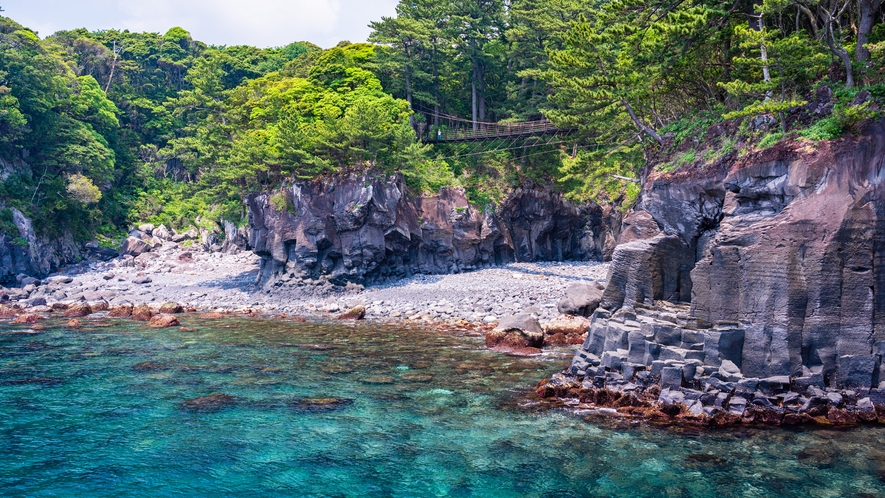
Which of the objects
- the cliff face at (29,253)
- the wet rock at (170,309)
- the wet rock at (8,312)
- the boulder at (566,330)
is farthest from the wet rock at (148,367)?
the cliff face at (29,253)

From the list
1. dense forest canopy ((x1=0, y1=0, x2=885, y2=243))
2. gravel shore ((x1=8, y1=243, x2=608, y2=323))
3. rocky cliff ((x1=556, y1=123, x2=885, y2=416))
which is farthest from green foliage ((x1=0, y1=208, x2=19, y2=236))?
rocky cliff ((x1=556, y1=123, x2=885, y2=416))

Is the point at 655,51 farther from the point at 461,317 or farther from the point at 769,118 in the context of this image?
the point at 461,317

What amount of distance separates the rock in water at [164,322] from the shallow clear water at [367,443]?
780 centimetres

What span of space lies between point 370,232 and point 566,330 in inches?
677

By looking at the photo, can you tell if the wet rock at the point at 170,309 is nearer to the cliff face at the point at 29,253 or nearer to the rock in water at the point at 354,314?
the rock in water at the point at 354,314

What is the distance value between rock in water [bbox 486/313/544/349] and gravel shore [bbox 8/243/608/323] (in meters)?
3.55

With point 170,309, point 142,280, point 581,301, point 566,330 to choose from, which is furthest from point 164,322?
point 581,301

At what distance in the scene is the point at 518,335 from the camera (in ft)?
70.9

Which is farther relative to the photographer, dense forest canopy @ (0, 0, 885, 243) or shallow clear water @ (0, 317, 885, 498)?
dense forest canopy @ (0, 0, 885, 243)

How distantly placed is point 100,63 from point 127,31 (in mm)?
11493

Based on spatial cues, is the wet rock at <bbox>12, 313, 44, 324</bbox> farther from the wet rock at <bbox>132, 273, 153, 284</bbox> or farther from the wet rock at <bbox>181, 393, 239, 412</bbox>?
the wet rock at <bbox>181, 393, 239, 412</bbox>

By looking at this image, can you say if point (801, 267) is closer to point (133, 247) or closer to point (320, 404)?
point (320, 404)

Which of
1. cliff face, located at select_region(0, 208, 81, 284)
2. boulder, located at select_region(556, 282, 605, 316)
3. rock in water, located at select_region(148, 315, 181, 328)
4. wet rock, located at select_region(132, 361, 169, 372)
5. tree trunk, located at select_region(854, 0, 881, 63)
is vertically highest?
tree trunk, located at select_region(854, 0, 881, 63)

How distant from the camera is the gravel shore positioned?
1208 inches
